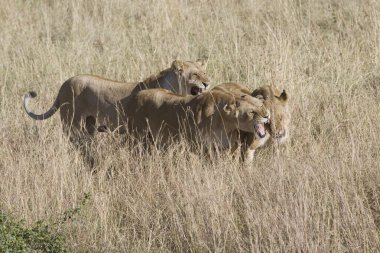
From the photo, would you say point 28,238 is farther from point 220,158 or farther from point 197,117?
point 197,117

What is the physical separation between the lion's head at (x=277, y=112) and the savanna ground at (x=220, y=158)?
0.59 ft

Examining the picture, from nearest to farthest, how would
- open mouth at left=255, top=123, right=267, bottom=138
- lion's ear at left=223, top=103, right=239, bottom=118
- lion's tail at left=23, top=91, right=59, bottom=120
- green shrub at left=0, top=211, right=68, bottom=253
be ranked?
green shrub at left=0, top=211, right=68, bottom=253 → open mouth at left=255, top=123, right=267, bottom=138 → lion's ear at left=223, top=103, right=239, bottom=118 → lion's tail at left=23, top=91, right=59, bottom=120

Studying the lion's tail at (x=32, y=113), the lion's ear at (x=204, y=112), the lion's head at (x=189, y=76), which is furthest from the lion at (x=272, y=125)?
the lion's tail at (x=32, y=113)

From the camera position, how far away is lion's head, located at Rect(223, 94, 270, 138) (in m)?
6.18

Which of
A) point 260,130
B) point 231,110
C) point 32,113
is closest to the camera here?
point 260,130

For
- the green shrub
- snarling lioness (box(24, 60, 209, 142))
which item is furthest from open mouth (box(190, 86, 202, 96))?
the green shrub

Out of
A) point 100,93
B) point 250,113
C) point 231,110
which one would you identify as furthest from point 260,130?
point 100,93

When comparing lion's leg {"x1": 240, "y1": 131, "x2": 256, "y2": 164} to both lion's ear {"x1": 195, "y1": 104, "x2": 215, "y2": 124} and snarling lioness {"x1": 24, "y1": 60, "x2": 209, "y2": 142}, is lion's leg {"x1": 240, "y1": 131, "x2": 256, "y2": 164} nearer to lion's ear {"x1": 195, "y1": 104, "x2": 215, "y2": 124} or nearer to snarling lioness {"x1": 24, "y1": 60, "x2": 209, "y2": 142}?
lion's ear {"x1": 195, "y1": 104, "x2": 215, "y2": 124}

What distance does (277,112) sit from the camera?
6.39 meters

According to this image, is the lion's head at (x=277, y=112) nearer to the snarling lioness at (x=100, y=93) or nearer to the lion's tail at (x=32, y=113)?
the snarling lioness at (x=100, y=93)

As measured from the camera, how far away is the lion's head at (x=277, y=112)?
630 cm

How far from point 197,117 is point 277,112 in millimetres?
577

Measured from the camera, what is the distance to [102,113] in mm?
7449

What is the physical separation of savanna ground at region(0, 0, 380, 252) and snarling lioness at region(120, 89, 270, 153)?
0.25 metres
